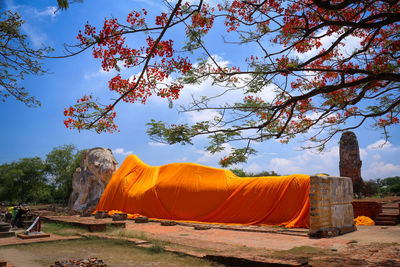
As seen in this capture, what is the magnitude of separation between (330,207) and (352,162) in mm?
10802

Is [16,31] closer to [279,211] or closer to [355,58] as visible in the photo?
[355,58]

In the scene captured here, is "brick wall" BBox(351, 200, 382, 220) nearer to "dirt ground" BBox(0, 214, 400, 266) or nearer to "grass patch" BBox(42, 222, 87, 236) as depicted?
"dirt ground" BBox(0, 214, 400, 266)

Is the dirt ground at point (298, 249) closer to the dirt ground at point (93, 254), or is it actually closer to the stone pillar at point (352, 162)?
the dirt ground at point (93, 254)

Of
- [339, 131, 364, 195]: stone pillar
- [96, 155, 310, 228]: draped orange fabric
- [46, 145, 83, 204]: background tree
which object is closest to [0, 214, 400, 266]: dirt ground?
[96, 155, 310, 228]: draped orange fabric

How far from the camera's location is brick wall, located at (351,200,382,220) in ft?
37.3

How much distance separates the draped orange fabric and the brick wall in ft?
7.26

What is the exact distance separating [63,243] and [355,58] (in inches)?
299

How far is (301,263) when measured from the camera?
4461 mm

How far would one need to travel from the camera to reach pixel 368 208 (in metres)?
11.6

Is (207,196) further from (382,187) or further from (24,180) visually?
(24,180)

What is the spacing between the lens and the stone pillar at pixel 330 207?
8500 mm

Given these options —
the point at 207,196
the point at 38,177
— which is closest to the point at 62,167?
the point at 38,177

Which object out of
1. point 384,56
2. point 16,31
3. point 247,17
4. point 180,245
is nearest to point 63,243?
point 180,245

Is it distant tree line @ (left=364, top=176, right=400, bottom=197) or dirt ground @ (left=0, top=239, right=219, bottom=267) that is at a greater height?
distant tree line @ (left=364, top=176, right=400, bottom=197)
